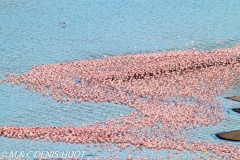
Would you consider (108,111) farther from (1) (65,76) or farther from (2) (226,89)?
(2) (226,89)

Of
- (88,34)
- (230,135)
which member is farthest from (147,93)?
(88,34)

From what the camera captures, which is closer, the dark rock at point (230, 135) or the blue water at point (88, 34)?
the dark rock at point (230, 135)

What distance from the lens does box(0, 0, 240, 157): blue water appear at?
5.38 metres

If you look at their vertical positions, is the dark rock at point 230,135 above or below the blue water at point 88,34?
below

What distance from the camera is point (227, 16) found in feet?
26.0

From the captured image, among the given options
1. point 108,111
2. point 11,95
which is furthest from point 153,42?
point 11,95

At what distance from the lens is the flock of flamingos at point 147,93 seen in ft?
15.6

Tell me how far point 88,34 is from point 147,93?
2190 mm

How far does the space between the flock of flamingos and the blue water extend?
0.58ft

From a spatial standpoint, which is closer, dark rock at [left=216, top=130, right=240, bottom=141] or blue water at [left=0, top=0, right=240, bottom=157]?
dark rock at [left=216, top=130, right=240, bottom=141]

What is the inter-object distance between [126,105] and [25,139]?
4.34 ft

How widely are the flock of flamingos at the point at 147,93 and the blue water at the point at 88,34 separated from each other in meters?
0.18

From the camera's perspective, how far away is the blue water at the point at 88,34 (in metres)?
5.38

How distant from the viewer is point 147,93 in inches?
218
